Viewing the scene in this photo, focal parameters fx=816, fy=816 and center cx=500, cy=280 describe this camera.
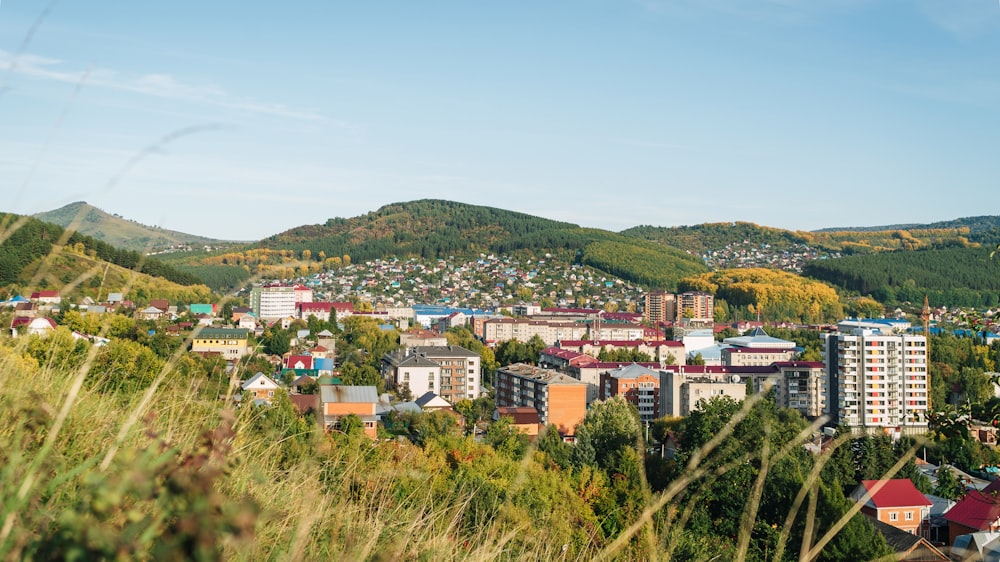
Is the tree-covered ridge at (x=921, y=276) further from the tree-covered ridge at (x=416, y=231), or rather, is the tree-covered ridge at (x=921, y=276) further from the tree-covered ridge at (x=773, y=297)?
the tree-covered ridge at (x=416, y=231)

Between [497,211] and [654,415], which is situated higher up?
[497,211]

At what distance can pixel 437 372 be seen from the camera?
27422 millimetres

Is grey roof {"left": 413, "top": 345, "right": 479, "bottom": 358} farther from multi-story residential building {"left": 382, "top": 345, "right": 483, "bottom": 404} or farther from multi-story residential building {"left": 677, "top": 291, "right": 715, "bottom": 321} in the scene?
multi-story residential building {"left": 677, "top": 291, "right": 715, "bottom": 321}

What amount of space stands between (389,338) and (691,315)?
3052cm

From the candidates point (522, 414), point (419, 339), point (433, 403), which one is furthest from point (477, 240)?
point (522, 414)

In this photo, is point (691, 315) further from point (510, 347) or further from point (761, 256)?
point (761, 256)

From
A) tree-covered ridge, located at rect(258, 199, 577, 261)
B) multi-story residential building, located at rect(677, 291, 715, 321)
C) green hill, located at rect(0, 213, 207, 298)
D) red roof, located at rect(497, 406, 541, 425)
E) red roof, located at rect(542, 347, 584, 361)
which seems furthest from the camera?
tree-covered ridge, located at rect(258, 199, 577, 261)

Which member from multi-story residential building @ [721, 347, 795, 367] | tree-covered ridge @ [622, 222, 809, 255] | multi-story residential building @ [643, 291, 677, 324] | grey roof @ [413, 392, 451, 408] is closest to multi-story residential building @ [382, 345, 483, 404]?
grey roof @ [413, 392, 451, 408]

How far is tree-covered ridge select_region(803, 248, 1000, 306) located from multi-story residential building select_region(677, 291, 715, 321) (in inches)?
590

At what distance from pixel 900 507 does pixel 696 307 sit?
48412mm

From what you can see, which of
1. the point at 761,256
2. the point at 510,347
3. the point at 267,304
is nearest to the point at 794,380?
the point at 510,347

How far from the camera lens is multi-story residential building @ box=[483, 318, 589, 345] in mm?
46469

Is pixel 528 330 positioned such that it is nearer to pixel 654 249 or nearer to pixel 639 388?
pixel 639 388

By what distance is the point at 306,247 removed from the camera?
93.1 m
